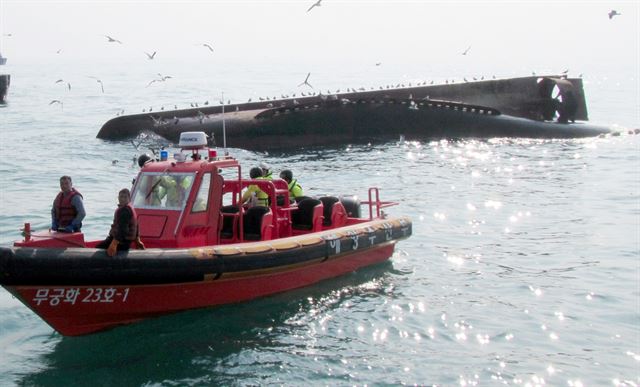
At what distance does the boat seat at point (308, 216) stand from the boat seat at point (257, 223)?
1.33 metres

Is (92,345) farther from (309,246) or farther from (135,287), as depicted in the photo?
(309,246)

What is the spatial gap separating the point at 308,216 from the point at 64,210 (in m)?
4.75

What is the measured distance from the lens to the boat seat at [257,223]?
1384 centimetres

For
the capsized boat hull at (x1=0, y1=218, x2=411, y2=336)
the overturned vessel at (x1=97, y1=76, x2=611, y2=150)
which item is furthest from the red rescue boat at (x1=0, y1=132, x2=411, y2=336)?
the overturned vessel at (x1=97, y1=76, x2=611, y2=150)

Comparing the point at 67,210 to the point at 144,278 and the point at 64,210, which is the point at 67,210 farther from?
the point at 144,278

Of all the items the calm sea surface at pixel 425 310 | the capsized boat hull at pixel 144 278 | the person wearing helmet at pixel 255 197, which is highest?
the person wearing helmet at pixel 255 197

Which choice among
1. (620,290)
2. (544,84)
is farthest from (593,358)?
(544,84)

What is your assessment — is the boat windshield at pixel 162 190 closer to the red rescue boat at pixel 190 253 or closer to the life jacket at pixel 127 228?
the red rescue boat at pixel 190 253

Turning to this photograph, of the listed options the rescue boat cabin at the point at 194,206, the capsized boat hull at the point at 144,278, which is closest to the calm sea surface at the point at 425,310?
the capsized boat hull at the point at 144,278

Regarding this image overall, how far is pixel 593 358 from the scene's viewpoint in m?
12.3

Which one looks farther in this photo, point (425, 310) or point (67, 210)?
point (425, 310)

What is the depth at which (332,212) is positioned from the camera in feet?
52.5

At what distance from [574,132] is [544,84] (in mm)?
5860

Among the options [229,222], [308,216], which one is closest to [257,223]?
[229,222]
